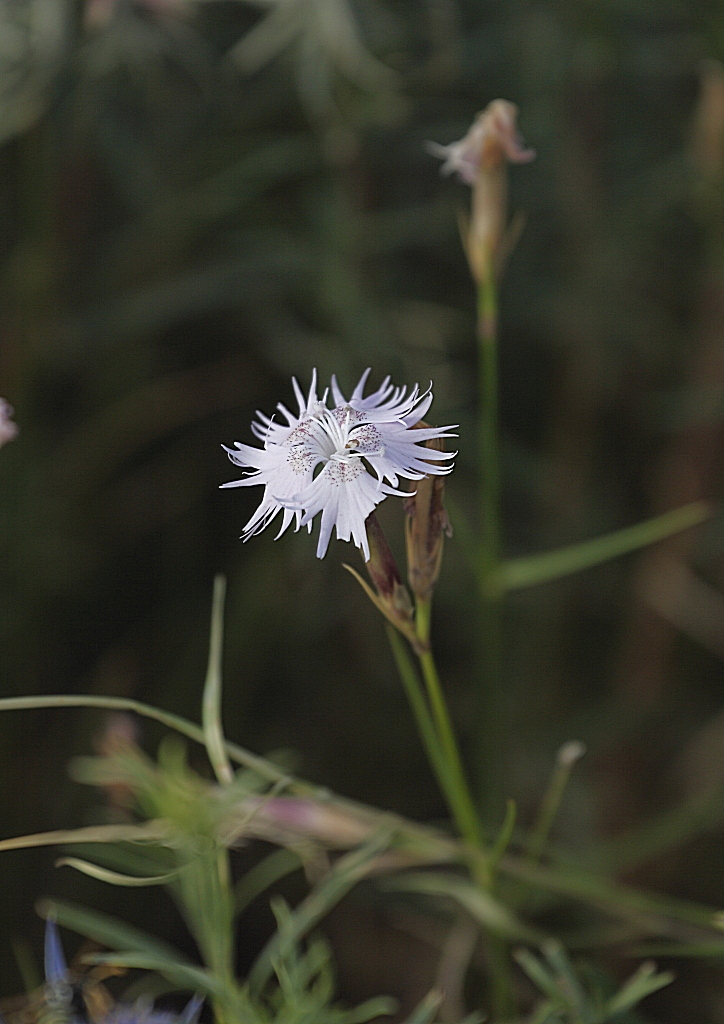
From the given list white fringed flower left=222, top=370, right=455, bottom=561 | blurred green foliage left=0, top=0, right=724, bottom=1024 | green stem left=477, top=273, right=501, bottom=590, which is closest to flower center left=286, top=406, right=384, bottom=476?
white fringed flower left=222, top=370, right=455, bottom=561

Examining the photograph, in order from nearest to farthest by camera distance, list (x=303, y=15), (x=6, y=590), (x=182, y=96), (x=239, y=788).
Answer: (x=239, y=788) → (x=303, y=15) → (x=6, y=590) → (x=182, y=96)

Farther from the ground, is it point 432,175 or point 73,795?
point 432,175

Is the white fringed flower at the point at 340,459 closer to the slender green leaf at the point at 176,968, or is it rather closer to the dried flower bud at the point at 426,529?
the dried flower bud at the point at 426,529

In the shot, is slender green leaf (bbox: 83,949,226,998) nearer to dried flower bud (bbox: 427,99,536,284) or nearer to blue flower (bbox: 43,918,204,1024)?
blue flower (bbox: 43,918,204,1024)

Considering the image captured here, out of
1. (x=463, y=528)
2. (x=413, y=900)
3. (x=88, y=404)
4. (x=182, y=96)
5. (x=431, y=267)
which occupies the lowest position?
(x=413, y=900)

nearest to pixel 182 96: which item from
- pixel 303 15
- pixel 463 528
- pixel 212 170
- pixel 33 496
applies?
pixel 212 170

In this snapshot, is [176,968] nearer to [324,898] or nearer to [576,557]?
[324,898]

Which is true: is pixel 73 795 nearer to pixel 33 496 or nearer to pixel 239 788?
pixel 33 496
